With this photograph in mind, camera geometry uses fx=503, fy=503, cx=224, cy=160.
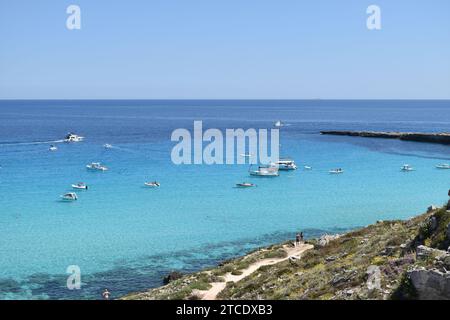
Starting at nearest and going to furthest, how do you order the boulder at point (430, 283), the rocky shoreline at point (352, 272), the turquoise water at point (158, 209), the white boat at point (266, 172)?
the boulder at point (430, 283) → the rocky shoreline at point (352, 272) → the turquoise water at point (158, 209) → the white boat at point (266, 172)

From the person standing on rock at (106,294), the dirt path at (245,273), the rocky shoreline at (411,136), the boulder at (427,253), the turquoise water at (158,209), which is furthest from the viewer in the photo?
the rocky shoreline at (411,136)

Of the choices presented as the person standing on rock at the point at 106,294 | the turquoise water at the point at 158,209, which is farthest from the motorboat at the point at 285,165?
the person standing on rock at the point at 106,294

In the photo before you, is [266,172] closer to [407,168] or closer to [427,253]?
[407,168]

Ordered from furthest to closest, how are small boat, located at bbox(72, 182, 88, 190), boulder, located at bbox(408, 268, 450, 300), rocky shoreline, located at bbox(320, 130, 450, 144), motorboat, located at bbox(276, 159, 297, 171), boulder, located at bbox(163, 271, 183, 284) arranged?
rocky shoreline, located at bbox(320, 130, 450, 144), motorboat, located at bbox(276, 159, 297, 171), small boat, located at bbox(72, 182, 88, 190), boulder, located at bbox(163, 271, 183, 284), boulder, located at bbox(408, 268, 450, 300)

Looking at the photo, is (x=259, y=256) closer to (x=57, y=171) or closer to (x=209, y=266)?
(x=209, y=266)

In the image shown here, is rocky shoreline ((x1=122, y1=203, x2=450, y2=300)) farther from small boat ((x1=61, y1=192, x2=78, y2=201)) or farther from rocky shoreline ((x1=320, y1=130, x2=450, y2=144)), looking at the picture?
rocky shoreline ((x1=320, y1=130, x2=450, y2=144))

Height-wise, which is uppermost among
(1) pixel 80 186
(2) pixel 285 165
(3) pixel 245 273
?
(2) pixel 285 165

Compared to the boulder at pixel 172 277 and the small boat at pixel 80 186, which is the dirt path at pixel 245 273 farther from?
the small boat at pixel 80 186

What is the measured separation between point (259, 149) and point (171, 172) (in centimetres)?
3619

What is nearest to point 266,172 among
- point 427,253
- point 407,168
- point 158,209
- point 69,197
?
point 407,168

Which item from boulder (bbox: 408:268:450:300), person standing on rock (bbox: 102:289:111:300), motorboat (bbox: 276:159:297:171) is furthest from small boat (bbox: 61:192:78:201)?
boulder (bbox: 408:268:450:300)

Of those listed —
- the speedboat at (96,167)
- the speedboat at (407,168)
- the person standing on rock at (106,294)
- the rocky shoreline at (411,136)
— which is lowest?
the person standing on rock at (106,294)
